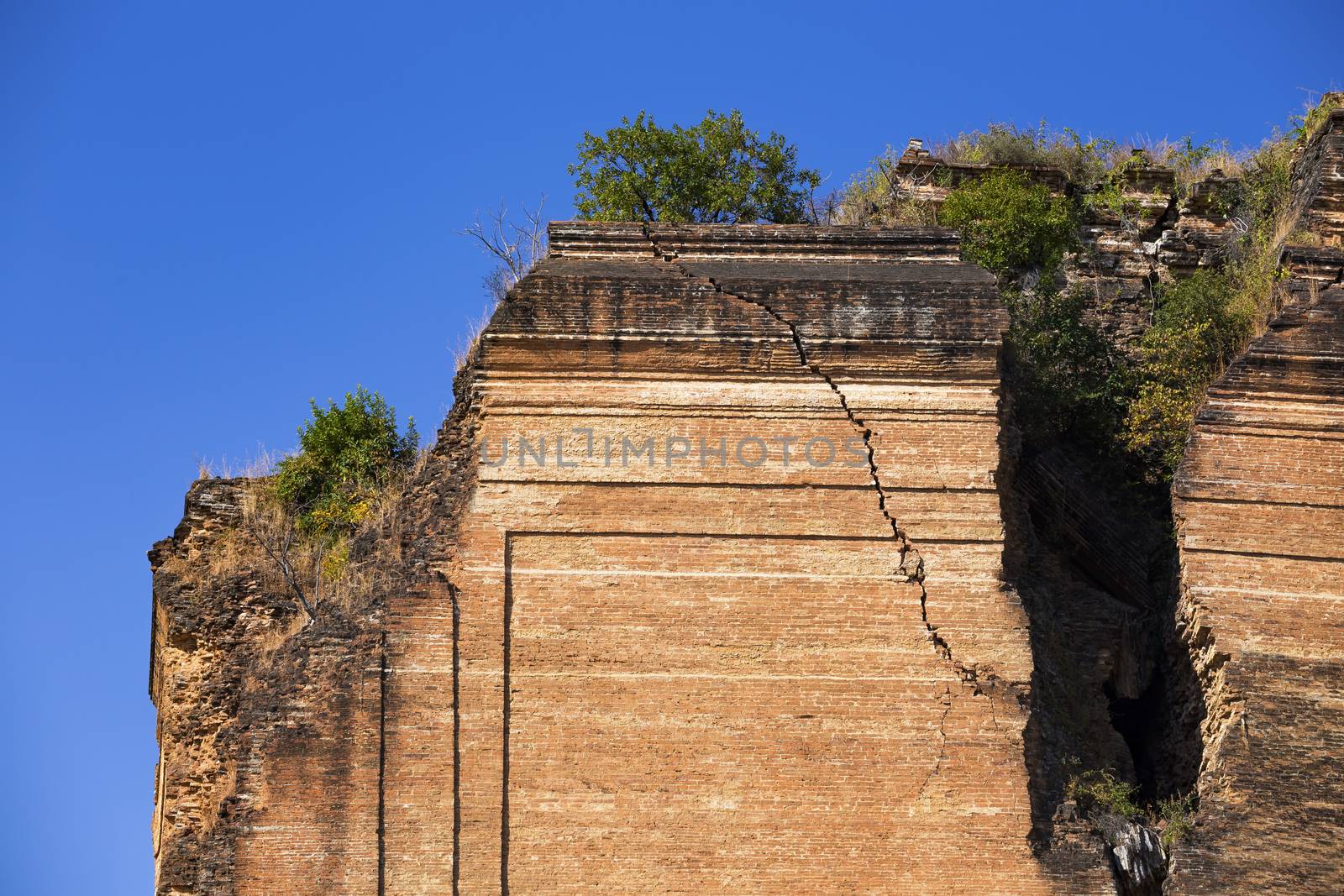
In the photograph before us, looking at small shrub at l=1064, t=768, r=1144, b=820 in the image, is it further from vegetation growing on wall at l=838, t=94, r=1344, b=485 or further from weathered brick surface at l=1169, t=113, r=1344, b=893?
vegetation growing on wall at l=838, t=94, r=1344, b=485

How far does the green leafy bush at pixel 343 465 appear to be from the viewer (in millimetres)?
15641

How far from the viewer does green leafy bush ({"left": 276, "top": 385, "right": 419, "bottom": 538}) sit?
15641mm

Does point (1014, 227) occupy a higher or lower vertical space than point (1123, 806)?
higher

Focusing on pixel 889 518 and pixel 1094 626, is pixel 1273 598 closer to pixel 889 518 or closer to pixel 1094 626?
pixel 1094 626

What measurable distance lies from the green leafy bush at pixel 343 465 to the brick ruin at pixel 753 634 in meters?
1.04

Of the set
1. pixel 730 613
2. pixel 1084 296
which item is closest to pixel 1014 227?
Result: pixel 1084 296

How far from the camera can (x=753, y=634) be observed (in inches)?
522

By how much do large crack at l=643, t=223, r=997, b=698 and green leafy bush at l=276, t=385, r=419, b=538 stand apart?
3679 mm

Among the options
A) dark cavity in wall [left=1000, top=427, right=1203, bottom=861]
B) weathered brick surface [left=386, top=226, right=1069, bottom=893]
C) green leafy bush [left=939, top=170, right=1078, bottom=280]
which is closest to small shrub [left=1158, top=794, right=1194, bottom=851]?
dark cavity in wall [left=1000, top=427, right=1203, bottom=861]

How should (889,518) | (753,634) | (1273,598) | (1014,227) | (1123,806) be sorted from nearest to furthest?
(753,634) < (1123,806) < (889,518) < (1273,598) < (1014,227)

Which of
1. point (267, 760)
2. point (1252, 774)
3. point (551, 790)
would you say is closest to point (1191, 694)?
point (1252, 774)

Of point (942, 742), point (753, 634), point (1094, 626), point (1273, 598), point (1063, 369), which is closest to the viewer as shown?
point (942, 742)

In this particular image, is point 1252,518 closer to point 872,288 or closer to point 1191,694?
point 1191,694

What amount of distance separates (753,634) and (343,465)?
4720 mm
